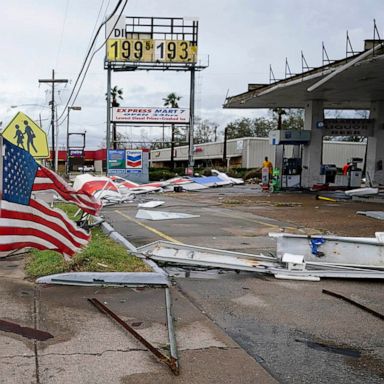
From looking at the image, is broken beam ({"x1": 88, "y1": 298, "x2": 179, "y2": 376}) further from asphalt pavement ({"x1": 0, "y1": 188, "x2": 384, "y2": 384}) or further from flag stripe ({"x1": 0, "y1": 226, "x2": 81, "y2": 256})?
flag stripe ({"x1": 0, "y1": 226, "x2": 81, "y2": 256})

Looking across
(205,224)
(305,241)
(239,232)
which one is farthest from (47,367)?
(205,224)

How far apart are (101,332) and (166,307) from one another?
99 centimetres

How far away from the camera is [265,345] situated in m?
4.72

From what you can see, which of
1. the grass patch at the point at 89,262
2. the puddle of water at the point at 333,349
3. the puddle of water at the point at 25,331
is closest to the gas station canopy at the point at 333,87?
the grass patch at the point at 89,262

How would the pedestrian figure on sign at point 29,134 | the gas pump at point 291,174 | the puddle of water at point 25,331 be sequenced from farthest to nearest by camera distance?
the gas pump at point 291,174 < the pedestrian figure on sign at point 29,134 < the puddle of water at point 25,331

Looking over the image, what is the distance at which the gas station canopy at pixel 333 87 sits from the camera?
66.0 feet

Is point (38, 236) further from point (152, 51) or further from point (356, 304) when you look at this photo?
point (152, 51)

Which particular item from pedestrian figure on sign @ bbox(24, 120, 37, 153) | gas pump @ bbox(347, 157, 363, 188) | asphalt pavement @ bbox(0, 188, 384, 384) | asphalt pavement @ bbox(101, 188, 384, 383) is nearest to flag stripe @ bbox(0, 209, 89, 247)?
asphalt pavement @ bbox(0, 188, 384, 384)

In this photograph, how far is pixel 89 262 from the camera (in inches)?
307

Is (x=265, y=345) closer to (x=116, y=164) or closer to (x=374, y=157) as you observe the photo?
(x=374, y=157)

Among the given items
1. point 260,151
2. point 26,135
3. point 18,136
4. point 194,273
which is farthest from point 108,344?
point 260,151

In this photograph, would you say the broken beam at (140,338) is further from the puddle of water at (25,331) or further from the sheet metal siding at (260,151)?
the sheet metal siding at (260,151)

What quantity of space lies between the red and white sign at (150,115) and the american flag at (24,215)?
127 ft

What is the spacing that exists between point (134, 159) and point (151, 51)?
1136 cm
